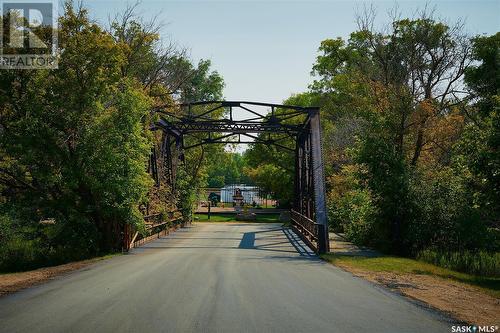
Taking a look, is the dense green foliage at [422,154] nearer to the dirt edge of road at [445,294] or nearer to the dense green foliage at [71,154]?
the dirt edge of road at [445,294]

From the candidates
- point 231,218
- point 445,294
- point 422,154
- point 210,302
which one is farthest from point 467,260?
point 231,218

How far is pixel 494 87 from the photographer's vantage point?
2684 centimetres

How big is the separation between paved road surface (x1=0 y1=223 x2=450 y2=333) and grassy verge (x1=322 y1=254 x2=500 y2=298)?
162cm

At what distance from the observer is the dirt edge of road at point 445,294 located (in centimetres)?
771

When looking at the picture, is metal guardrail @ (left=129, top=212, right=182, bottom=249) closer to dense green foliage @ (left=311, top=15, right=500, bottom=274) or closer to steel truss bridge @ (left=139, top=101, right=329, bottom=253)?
steel truss bridge @ (left=139, top=101, right=329, bottom=253)

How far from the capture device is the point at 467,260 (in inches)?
587

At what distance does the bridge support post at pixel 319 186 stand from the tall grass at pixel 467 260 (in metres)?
3.44

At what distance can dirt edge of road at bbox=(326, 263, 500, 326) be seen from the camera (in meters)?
7.71

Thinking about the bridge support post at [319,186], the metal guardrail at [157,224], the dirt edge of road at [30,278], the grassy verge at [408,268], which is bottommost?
the grassy verge at [408,268]

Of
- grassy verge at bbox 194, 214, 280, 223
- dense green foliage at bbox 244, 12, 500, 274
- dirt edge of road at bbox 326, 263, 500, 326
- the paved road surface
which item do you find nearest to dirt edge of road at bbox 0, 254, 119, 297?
the paved road surface

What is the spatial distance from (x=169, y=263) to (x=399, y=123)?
48.6ft

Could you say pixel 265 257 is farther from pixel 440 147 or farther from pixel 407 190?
pixel 440 147

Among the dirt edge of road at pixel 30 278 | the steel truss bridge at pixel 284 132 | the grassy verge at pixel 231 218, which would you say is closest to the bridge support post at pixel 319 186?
the steel truss bridge at pixel 284 132

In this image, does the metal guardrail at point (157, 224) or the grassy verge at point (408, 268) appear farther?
the metal guardrail at point (157, 224)
